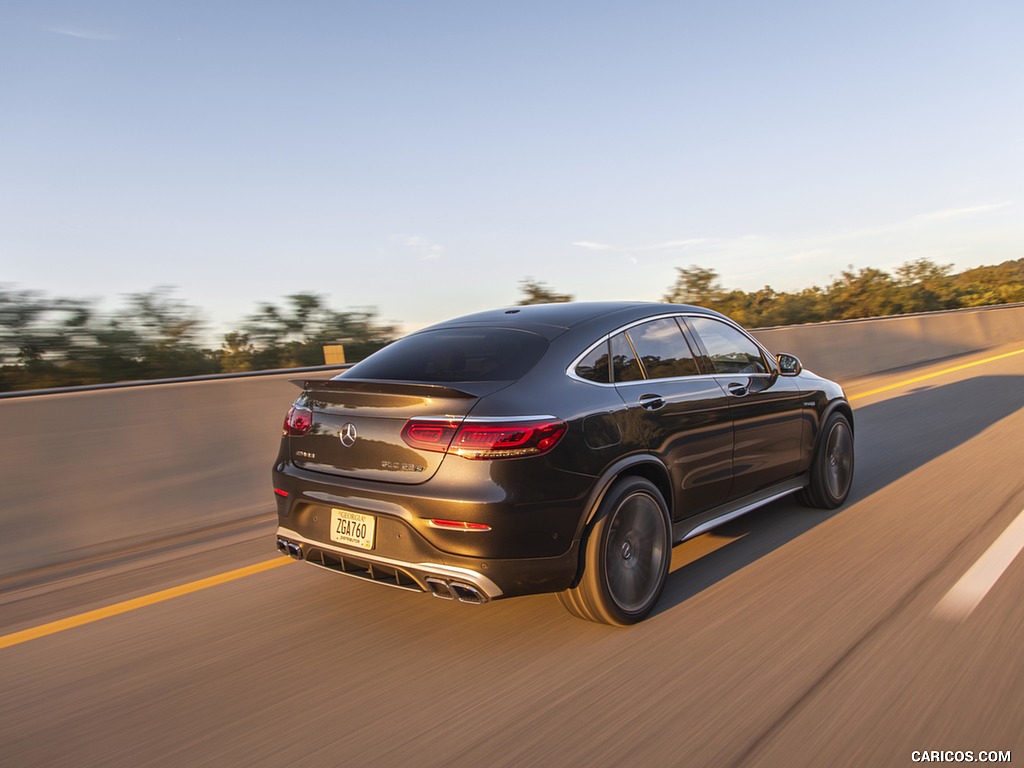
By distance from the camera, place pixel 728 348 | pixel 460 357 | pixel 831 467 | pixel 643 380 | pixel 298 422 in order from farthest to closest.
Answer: pixel 831 467 < pixel 728 348 < pixel 643 380 < pixel 298 422 < pixel 460 357

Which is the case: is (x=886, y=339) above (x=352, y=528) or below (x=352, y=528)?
below

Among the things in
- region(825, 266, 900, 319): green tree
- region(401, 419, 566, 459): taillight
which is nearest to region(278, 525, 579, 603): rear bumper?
region(401, 419, 566, 459): taillight

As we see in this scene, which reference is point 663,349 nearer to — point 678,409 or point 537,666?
point 678,409

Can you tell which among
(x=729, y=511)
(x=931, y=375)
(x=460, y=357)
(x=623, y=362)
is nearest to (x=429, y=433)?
(x=460, y=357)

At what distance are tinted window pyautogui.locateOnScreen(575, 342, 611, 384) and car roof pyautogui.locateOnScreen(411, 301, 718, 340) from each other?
0.61 feet

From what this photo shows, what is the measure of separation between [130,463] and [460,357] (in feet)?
9.73

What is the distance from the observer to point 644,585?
4.07 metres

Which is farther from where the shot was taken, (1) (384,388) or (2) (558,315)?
(2) (558,315)

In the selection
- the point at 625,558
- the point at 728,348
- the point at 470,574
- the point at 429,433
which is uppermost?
the point at 728,348

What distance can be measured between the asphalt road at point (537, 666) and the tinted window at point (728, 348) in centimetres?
112

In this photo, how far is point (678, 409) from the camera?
173 inches

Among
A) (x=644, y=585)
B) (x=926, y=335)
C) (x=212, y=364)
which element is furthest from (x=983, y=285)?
(x=644, y=585)

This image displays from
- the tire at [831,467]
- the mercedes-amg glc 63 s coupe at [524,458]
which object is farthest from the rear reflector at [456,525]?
the tire at [831,467]

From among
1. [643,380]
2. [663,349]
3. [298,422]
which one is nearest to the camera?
[298,422]
